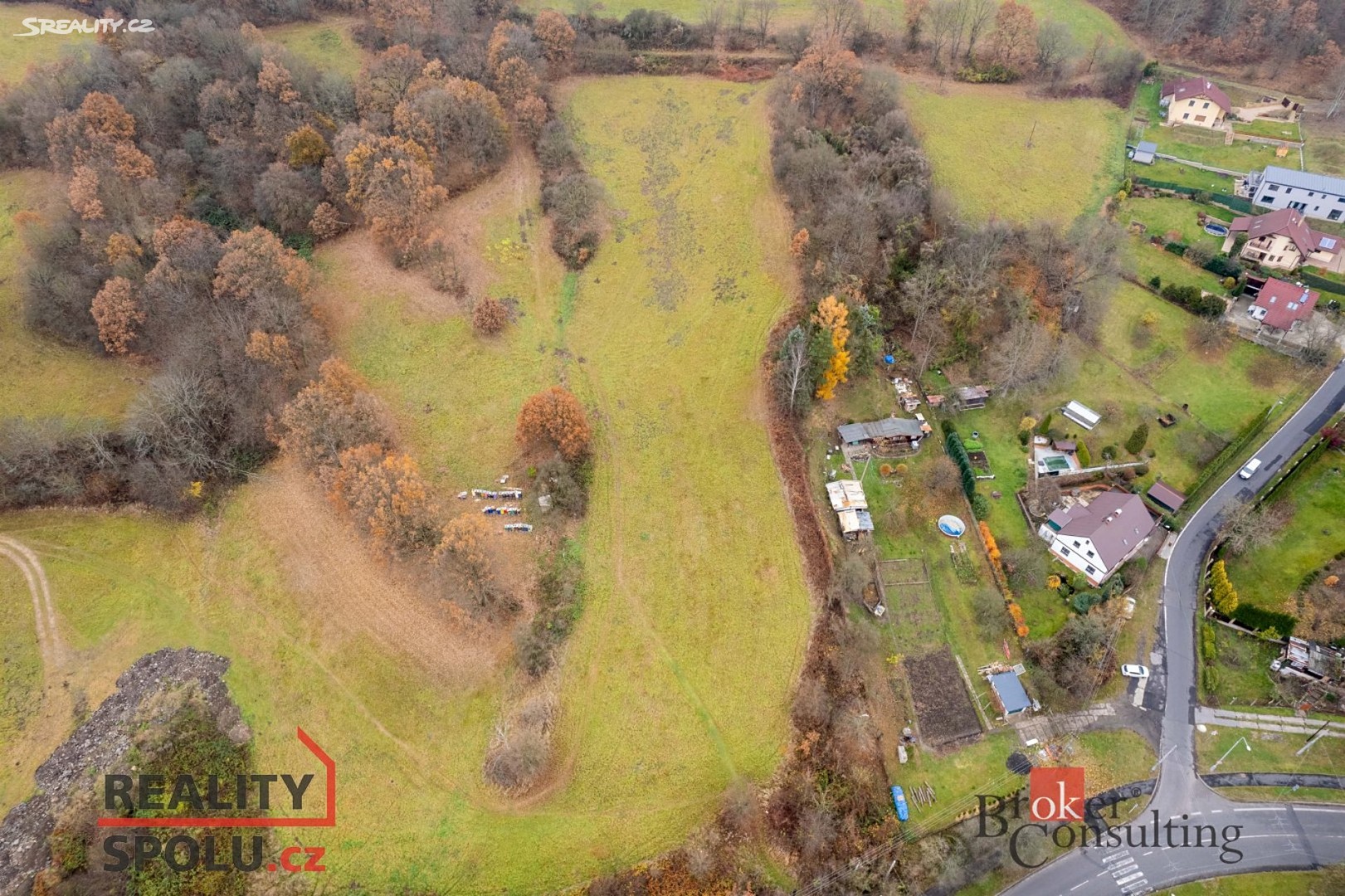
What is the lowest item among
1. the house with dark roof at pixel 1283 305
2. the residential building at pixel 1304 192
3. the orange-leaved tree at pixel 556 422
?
the orange-leaved tree at pixel 556 422

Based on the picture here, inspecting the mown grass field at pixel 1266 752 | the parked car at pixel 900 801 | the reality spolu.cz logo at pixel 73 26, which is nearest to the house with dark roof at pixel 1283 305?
the mown grass field at pixel 1266 752

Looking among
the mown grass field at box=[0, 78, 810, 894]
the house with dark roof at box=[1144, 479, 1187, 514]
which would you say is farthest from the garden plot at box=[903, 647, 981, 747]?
the house with dark roof at box=[1144, 479, 1187, 514]

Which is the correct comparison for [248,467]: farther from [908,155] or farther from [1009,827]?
[908,155]

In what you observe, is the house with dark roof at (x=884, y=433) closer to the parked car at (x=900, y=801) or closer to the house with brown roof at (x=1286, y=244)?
the parked car at (x=900, y=801)

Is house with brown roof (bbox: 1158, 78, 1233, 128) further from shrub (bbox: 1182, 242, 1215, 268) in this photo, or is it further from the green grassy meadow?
shrub (bbox: 1182, 242, 1215, 268)

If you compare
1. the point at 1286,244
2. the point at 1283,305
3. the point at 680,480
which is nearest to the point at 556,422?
the point at 680,480

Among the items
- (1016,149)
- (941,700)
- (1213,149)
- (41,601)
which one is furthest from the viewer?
(1213,149)

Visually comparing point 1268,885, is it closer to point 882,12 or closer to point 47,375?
point 47,375
